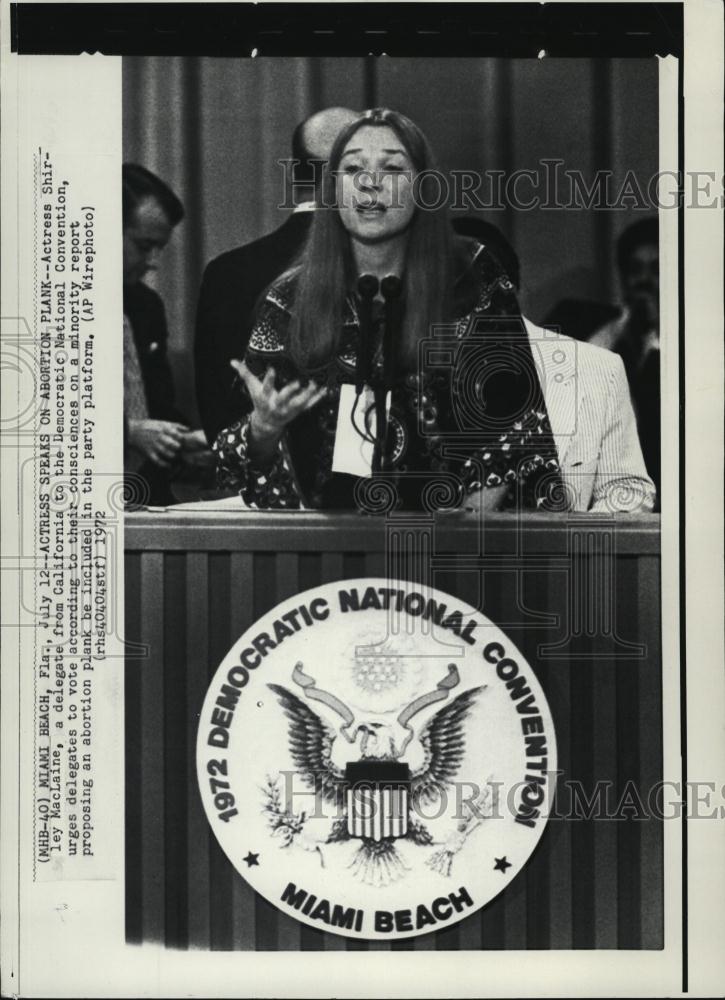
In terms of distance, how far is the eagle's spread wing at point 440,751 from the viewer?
9.40ft

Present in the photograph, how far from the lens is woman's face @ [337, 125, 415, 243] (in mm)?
2906

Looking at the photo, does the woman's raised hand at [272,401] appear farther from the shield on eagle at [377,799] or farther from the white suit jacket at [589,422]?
the shield on eagle at [377,799]

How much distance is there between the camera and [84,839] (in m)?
2.88

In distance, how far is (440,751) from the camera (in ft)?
9.43

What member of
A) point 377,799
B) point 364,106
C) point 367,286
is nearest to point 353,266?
point 367,286

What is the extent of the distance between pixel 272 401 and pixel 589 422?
0.87m

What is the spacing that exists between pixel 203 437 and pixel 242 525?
27 centimetres

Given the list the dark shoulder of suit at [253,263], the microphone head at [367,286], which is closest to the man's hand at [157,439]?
the dark shoulder of suit at [253,263]

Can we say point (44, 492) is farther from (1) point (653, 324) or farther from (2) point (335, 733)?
(1) point (653, 324)

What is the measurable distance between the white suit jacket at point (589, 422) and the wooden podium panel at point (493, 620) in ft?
0.38

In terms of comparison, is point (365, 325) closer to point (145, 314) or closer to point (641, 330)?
point (145, 314)

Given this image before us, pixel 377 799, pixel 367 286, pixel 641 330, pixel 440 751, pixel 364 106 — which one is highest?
pixel 364 106

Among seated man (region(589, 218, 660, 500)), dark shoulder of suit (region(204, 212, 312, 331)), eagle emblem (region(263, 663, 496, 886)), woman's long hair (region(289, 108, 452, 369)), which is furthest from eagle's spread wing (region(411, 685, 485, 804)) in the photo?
dark shoulder of suit (region(204, 212, 312, 331))

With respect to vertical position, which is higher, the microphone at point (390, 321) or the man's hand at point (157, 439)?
the microphone at point (390, 321)
